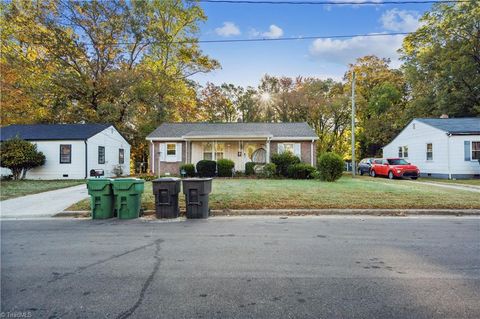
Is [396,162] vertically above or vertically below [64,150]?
below

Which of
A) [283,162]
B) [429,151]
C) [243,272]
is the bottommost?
[243,272]

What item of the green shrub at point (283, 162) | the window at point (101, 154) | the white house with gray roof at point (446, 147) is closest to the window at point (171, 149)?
the window at point (101, 154)

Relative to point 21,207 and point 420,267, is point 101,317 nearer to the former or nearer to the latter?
point 420,267

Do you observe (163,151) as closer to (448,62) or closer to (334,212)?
(334,212)

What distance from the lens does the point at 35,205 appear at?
31.5ft

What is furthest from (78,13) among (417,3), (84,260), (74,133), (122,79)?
(84,260)

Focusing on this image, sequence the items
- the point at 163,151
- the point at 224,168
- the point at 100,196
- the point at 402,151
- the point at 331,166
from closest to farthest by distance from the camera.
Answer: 1. the point at 100,196
2. the point at 331,166
3. the point at 224,168
4. the point at 163,151
5. the point at 402,151

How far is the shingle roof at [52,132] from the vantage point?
19.2 m

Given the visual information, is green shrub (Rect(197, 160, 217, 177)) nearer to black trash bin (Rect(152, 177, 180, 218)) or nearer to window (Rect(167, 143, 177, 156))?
window (Rect(167, 143, 177, 156))

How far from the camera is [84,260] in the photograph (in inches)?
172

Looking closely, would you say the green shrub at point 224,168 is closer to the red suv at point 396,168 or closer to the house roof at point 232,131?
the house roof at point 232,131

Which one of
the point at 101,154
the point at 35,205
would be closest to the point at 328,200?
the point at 35,205

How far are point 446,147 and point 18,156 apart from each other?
27.6 metres

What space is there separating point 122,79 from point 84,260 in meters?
25.5
